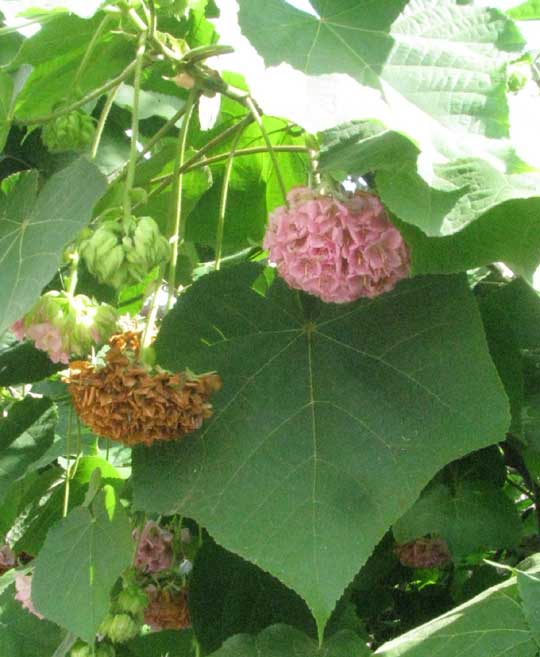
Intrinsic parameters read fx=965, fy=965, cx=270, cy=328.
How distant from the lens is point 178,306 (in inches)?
48.8

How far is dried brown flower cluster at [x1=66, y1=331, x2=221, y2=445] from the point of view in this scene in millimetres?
1082

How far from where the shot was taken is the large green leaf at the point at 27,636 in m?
1.60

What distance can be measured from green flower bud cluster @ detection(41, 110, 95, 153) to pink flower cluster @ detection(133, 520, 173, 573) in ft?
1.98

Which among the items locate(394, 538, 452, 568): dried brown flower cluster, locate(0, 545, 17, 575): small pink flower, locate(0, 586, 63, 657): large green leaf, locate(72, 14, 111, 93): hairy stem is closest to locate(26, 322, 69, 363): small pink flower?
locate(72, 14, 111, 93): hairy stem

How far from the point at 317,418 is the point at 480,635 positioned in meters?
0.30

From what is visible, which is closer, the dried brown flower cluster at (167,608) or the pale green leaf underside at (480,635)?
the pale green leaf underside at (480,635)

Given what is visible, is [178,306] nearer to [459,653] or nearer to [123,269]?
[123,269]

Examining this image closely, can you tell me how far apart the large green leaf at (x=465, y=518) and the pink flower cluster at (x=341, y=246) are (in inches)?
20.5

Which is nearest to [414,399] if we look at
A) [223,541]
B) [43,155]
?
[223,541]

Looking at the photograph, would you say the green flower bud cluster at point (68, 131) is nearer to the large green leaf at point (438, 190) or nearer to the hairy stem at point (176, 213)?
the hairy stem at point (176, 213)

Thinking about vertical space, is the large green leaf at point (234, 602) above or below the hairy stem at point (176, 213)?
below

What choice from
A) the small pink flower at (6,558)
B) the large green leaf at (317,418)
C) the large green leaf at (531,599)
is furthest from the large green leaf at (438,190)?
the small pink flower at (6,558)

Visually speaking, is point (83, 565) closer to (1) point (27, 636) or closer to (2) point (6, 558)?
(1) point (27, 636)

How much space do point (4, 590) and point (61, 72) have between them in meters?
0.93
